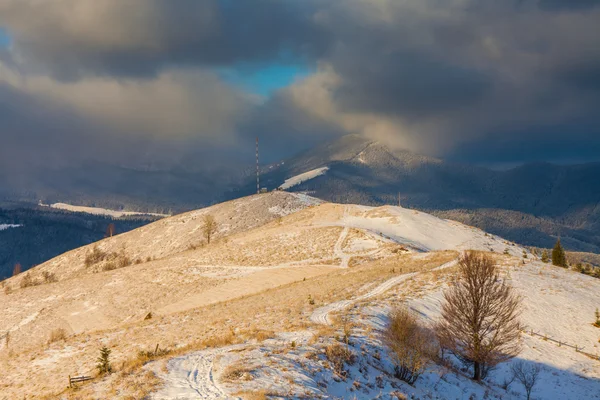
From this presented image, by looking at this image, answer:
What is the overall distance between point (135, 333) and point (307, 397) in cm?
2582

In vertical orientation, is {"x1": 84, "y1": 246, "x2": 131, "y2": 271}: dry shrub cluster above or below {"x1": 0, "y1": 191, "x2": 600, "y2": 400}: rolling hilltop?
above

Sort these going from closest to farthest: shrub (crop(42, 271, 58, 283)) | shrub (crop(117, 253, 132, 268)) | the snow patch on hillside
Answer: the snow patch on hillside, shrub (crop(117, 253, 132, 268)), shrub (crop(42, 271, 58, 283))

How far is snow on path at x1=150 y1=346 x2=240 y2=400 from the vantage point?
15.3 metres

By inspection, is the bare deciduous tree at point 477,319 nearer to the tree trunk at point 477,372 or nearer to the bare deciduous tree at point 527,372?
the tree trunk at point 477,372

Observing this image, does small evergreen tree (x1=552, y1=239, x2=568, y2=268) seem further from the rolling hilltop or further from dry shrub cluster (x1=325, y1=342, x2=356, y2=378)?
dry shrub cluster (x1=325, y1=342, x2=356, y2=378)

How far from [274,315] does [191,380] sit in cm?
1937

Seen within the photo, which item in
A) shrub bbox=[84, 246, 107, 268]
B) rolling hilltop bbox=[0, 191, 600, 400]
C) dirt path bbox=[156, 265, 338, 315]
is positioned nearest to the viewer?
rolling hilltop bbox=[0, 191, 600, 400]

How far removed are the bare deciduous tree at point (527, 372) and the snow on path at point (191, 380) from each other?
2037cm

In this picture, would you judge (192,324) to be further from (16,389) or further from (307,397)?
(307,397)

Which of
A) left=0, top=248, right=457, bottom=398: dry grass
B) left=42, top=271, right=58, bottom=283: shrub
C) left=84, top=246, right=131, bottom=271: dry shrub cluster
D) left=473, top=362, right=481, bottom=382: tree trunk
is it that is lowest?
left=473, top=362, right=481, bottom=382: tree trunk

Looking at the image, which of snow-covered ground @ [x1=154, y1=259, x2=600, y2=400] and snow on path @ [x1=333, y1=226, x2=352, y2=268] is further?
snow on path @ [x1=333, y1=226, x2=352, y2=268]

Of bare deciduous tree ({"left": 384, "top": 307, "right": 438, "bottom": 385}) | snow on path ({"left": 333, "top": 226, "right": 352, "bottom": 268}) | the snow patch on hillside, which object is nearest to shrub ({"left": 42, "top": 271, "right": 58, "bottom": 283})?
snow on path ({"left": 333, "top": 226, "right": 352, "bottom": 268})

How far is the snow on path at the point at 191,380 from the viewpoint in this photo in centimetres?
1530

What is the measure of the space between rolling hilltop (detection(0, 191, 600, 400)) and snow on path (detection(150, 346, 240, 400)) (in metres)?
0.08
